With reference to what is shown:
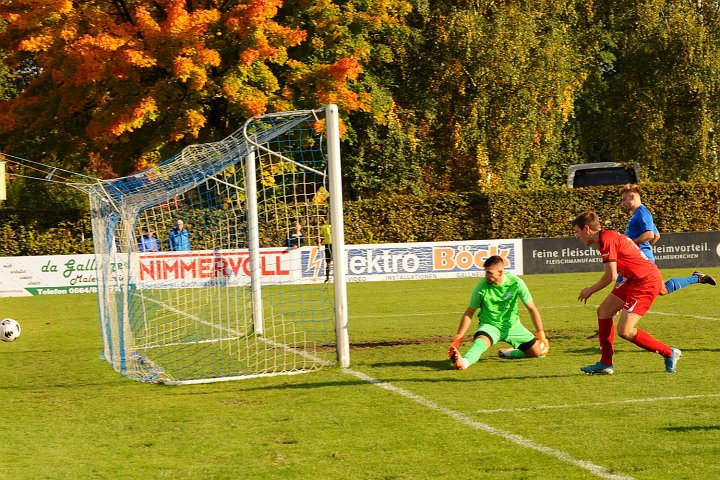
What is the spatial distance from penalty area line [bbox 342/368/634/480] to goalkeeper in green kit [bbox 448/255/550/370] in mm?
1232

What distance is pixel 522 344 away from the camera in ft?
36.2

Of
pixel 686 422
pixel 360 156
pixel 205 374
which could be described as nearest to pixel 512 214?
pixel 360 156

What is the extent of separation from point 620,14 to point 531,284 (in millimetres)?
21001

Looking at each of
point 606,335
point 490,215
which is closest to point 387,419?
point 606,335

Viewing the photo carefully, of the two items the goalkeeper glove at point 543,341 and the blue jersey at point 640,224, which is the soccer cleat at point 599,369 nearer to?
the goalkeeper glove at point 543,341

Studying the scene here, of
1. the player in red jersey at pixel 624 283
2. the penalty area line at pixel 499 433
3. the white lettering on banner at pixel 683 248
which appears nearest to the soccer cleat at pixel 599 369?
the player in red jersey at pixel 624 283

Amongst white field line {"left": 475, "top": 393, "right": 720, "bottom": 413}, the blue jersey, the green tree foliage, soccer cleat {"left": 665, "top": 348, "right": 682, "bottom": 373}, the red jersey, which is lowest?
white field line {"left": 475, "top": 393, "right": 720, "bottom": 413}

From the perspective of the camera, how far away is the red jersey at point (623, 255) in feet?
30.4

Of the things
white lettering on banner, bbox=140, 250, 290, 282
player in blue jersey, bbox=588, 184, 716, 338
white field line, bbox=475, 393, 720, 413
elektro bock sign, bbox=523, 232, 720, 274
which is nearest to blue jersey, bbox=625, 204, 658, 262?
player in blue jersey, bbox=588, 184, 716, 338

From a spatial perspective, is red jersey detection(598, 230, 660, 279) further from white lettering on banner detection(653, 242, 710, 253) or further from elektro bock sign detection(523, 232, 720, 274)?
white lettering on banner detection(653, 242, 710, 253)

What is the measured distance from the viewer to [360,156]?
3562 centimetres

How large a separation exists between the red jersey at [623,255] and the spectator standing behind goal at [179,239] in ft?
48.6

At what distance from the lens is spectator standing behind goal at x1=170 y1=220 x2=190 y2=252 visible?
23.1m

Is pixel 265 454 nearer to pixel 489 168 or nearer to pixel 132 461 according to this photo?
pixel 132 461
